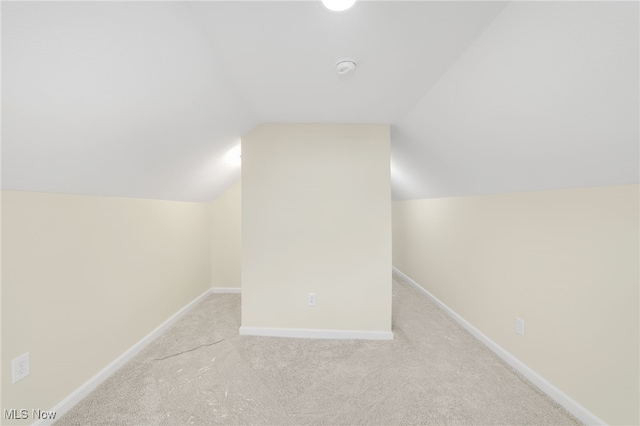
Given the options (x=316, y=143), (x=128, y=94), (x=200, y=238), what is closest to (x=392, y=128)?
(x=316, y=143)

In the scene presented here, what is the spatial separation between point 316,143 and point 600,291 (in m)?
2.20

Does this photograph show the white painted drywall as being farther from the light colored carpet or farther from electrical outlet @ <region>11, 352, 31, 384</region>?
electrical outlet @ <region>11, 352, 31, 384</region>

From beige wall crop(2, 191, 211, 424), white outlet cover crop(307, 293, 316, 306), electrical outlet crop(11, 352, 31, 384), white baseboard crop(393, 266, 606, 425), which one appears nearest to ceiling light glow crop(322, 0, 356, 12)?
beige wall crop(2, 191, 211, 424)

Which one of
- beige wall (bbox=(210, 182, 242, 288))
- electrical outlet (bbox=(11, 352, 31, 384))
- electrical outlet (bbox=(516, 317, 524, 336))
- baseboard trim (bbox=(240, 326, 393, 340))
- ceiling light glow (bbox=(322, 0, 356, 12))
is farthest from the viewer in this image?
beige wall (bbox=(210, 182, 242, 288))

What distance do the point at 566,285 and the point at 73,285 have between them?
10.3ft

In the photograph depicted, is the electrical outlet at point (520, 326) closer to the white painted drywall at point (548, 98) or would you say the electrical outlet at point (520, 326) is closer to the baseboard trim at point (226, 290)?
the white painted drywall at point (548, 98)

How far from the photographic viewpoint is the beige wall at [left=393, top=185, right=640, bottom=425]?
1199 millimetres

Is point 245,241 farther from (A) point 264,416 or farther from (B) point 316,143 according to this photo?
(A) point 264,416

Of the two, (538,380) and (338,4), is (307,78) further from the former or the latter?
(538,380)

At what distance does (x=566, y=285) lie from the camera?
146 centimetres

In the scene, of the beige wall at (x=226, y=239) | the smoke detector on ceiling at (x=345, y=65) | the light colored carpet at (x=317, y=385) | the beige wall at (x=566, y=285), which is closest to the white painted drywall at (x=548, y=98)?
the beige wall at (x=566, y=285)

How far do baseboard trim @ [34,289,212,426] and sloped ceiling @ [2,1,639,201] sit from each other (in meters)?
1.28

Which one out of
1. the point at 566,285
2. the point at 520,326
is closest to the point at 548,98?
the point at 566,285

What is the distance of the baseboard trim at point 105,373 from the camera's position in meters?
1.36
